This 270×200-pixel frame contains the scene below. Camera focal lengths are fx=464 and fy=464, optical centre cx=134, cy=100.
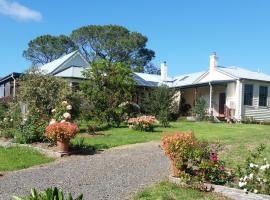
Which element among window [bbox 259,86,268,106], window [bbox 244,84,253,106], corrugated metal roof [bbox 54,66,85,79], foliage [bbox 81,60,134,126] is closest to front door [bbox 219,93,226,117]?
window [bbox 244,84,253,106]

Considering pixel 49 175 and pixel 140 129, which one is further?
pixel 140 129

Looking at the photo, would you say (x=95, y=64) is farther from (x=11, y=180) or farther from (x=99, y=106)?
(x=11, y=180)

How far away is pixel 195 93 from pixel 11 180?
2859 cm

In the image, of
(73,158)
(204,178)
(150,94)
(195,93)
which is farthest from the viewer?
(195,93)

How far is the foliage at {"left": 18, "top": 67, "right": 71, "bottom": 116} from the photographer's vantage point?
20.6 meters

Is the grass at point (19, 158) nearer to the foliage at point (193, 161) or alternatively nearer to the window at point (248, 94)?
the foliage at point (193, 161)

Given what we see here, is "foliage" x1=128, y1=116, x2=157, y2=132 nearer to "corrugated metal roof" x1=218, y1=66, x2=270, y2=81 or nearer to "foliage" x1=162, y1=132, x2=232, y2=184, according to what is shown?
"foliage" x1=162, y1=132, x2=232, y2=184

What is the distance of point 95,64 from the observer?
24.4m

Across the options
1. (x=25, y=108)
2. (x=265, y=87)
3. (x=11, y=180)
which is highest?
Answer: (x=265, y=87)

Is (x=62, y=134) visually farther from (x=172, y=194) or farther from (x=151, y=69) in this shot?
(x=151, y=69)

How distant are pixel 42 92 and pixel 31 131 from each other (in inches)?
184

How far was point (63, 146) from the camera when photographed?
45.5 feet

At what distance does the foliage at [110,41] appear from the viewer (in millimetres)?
59562

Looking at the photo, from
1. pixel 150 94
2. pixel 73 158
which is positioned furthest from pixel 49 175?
pixel 150 94
